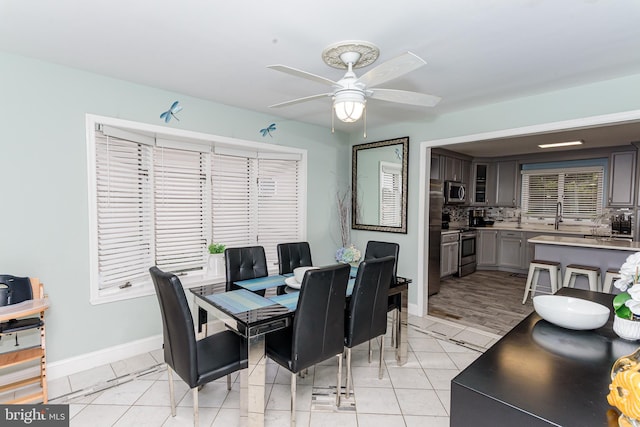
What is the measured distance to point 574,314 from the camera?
1.48 meters

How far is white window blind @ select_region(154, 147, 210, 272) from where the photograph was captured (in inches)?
129

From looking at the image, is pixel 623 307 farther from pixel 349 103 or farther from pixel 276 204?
pixel 276 204

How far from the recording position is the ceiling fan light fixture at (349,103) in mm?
1982

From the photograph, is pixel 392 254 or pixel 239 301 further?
pixel 392 254

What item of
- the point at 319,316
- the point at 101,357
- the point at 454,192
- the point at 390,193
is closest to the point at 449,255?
the point at 454,192

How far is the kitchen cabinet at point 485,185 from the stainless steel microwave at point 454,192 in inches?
21.9

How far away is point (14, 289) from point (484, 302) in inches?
205

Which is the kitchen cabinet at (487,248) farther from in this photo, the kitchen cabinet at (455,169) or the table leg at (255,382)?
the table leg at (255,382)

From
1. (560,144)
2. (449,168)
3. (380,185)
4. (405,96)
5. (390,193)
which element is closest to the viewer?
(405,96)

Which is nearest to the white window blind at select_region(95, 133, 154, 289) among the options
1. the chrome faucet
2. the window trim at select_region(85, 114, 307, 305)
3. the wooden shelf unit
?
the window trim at select_region(85, 114, 307, 305)

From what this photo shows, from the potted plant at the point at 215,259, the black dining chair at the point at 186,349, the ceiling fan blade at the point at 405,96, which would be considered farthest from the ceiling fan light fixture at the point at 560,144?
the black dining chair at the point at 186,349

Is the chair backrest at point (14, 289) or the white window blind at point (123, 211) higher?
the white window blind at point (123, 211)

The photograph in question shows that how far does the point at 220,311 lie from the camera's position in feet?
6.88

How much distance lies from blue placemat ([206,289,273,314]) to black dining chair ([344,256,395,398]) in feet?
2.04
